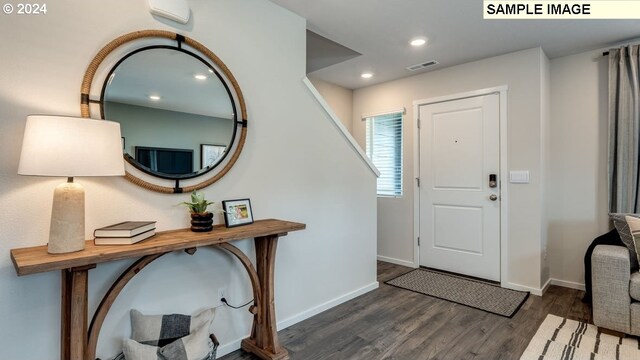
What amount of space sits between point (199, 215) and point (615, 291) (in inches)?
108

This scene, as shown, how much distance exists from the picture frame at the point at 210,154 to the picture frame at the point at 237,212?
0.25m

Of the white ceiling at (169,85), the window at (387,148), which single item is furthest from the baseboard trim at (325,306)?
the white ceiling at (169,85)

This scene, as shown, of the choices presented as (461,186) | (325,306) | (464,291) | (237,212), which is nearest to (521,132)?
(461,186)

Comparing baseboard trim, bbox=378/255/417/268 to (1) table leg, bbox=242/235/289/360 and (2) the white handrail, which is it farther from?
(1) table leg, bbox=242/235/289/360

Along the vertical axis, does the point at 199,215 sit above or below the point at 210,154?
below

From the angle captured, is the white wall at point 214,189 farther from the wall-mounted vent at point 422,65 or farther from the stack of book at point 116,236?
the wall-mounted vent at point 422,65

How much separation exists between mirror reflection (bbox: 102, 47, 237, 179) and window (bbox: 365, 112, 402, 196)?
2592 mm

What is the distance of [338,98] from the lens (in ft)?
14.4

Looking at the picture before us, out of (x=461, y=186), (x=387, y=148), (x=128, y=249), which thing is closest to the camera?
(x=128, y=249)

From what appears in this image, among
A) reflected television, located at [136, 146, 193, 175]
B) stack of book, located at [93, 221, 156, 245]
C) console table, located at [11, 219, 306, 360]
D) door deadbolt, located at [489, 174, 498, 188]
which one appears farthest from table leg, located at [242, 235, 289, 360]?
door deadbolt, located at [489, 174, 498, 188]

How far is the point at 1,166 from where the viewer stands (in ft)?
4.31

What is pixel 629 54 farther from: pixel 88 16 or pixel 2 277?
pixel 2 277

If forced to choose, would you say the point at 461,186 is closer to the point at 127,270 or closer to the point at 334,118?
the point at 334,118

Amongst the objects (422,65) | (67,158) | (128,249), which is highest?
(422,65)
